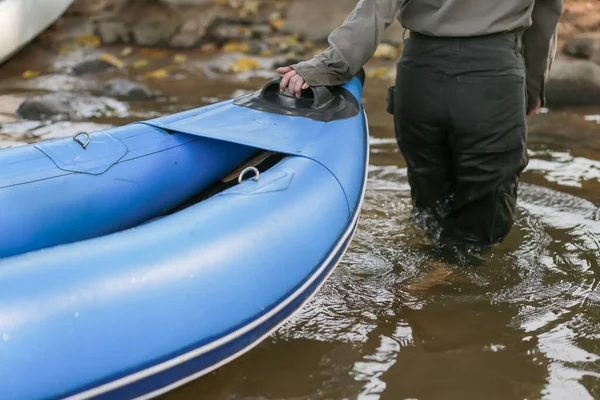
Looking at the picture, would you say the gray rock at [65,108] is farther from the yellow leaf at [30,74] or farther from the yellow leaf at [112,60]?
the yellow leaf at [112,60]

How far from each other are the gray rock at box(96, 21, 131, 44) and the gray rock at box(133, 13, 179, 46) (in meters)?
0.12

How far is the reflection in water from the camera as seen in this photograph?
2230 mm

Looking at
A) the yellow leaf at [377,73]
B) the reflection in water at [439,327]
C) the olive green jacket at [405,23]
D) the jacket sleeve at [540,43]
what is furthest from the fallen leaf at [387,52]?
the olive green jacket at [405,23]

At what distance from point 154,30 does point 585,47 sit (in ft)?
14.3

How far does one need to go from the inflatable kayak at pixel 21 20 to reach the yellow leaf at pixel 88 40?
54 cm

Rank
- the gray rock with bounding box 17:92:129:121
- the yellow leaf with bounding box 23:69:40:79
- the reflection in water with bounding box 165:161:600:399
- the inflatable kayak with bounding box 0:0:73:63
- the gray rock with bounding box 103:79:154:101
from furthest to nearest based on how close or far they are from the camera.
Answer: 1. the yellow leaf with bounding box 23:69:40:79
2. the inflatable kayak with bounding box 0:0:73:63
3. the gray rock with bounding box 103:79:154:101
4. the gray rock with bounding box 17:92:129:121
5. the reflection in water with bounding box 165:161:600:399

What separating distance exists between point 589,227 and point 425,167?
0.97 m

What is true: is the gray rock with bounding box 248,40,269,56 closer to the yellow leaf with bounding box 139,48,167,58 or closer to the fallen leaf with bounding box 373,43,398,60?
the yellow leaf with bounding box 139,48,167,58

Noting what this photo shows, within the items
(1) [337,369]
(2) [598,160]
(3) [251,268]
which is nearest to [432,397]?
(1) [337,369]

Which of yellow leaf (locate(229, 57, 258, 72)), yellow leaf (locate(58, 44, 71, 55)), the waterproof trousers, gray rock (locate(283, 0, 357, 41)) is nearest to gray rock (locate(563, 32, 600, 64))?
gray rock (locate(283, 0, 357, 41))

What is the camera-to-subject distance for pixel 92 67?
7168 mm

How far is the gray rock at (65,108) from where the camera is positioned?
5492 mm

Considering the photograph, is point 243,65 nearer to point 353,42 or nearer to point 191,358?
point 353,42

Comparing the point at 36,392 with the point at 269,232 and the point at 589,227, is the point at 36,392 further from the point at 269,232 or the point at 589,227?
the point at 589,227
